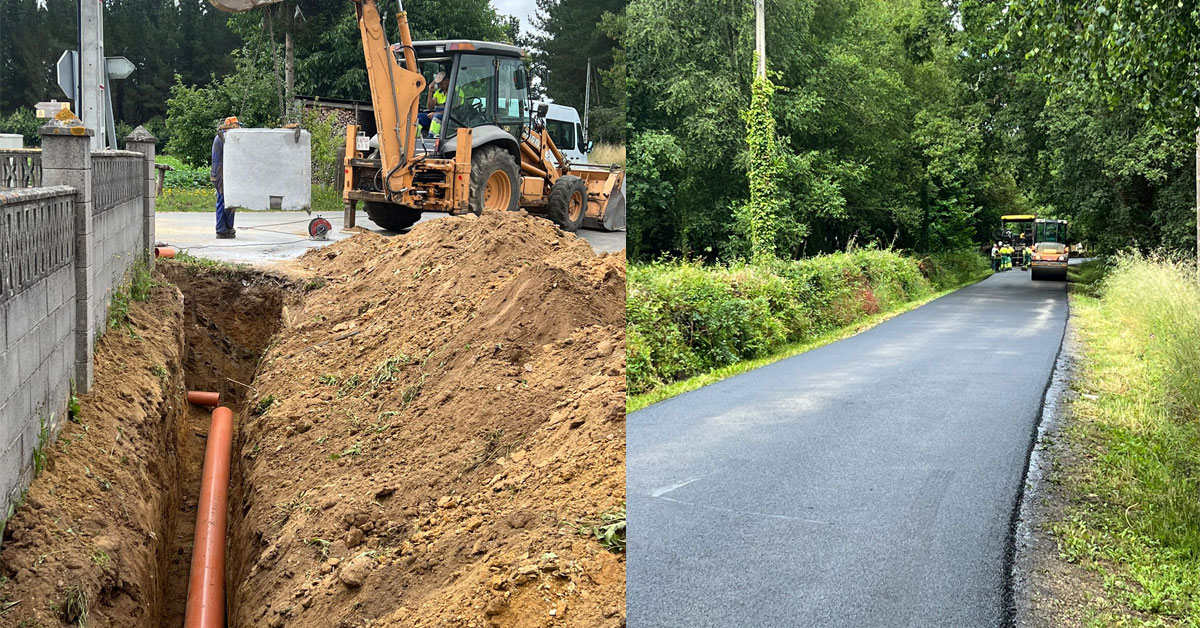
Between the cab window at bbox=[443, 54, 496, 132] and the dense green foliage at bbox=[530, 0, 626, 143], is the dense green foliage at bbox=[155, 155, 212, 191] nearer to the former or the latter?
the cab window at bbox=[443, 54, 496, 132]

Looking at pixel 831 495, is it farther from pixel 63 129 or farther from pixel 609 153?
pixel 609 153

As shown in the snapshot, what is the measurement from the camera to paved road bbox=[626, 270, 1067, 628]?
466 centimetres

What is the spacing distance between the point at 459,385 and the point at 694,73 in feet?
12.3

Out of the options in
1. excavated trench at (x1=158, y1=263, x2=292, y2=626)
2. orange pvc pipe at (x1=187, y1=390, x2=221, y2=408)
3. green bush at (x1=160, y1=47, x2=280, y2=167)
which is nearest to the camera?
excavated trench at (x1=158, y1=263, x2=292, y2=626)

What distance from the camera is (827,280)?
14.6m

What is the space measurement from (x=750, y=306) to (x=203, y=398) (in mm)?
6225

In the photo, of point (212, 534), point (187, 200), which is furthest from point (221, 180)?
point (212, 534)

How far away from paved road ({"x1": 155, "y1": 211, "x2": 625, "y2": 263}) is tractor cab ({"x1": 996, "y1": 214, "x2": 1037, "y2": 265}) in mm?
23033

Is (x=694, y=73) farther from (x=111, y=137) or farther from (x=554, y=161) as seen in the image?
(x=111, y=137)

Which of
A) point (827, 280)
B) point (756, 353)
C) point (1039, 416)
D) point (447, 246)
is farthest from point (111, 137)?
point (827, 280)

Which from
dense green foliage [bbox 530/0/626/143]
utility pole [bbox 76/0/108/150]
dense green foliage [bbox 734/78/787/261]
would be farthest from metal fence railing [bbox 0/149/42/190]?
dense green foliage [bbox 530/0/626/143]

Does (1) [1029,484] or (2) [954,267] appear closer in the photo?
(1) [1029,484]

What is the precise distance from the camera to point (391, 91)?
6414 mm

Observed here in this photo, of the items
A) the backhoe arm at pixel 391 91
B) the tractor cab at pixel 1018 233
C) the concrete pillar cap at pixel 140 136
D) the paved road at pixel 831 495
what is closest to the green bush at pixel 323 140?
the concrete pillar cap at pixel 140 136
